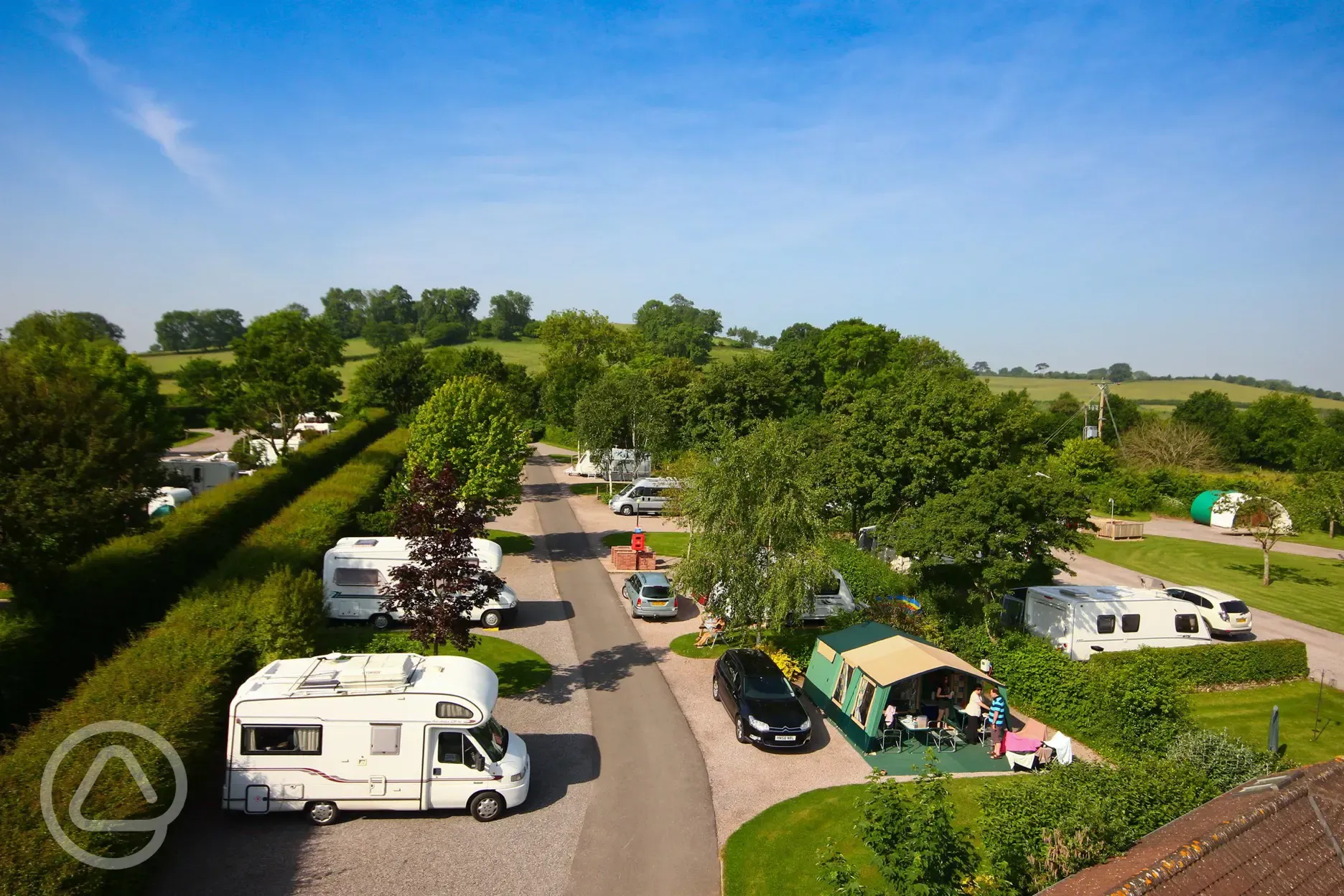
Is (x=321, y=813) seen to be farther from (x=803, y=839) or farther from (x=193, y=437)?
(x=193, y=437)

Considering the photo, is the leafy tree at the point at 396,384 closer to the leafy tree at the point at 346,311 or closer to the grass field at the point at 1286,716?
the grass field at the point at 1286,716

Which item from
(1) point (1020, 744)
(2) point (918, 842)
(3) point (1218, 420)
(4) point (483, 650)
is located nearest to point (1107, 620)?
(1) point (1020, 744)

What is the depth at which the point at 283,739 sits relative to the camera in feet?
38.5

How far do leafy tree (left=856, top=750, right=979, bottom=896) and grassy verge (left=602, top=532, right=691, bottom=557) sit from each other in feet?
70.6

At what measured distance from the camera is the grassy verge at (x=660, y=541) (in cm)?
3136

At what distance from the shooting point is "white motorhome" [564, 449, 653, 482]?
41.7 meters

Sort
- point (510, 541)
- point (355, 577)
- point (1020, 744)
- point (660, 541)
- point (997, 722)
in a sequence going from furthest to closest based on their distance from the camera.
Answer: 1. point (660, 541)
2. point (510, 541)
3. point (355, 577)
4. point (997, 722)
5. point (1020, 744)

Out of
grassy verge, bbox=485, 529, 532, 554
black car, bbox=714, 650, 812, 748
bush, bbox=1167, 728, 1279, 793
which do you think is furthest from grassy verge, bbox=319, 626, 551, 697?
bush, bbox=1167, 728, 1279, 793

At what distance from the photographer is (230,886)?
1031cm

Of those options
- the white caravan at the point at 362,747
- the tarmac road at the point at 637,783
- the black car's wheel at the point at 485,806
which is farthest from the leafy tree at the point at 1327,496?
the white caravan at the point at 362,747

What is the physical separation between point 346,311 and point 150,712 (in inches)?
6202

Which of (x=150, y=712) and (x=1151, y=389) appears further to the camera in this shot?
(x=1151, y=389)

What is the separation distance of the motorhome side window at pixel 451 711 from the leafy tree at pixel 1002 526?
12812mm

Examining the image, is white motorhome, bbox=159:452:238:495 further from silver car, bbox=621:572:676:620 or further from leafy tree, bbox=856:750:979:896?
leafy tree, bbox=856:750:979:896
